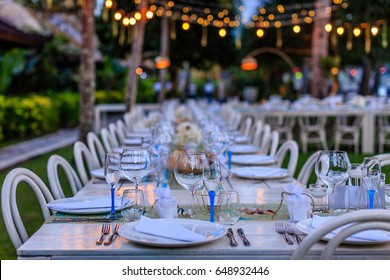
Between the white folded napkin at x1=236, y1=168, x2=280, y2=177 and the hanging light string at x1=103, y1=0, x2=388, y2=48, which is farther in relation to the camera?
the hanging light string at x1=103, y1=0, x2=388, y2=48

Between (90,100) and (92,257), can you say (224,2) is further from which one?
(92,257)

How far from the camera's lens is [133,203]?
2.98 meters

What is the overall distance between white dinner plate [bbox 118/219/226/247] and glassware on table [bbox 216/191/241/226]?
11 cm

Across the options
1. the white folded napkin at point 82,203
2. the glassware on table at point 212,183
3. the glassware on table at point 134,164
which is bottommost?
the white folded napkin at point 82,203

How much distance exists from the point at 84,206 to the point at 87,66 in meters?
7.27

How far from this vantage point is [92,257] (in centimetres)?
230

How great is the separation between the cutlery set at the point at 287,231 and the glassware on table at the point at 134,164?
690mm

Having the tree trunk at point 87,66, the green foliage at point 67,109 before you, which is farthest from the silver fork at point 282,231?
the green foliage at point 67,109

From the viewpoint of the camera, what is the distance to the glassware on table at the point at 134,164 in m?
2.94

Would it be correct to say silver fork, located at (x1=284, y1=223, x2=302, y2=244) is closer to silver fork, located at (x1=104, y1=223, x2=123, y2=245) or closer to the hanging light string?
silver fork, located at (x1=104, y1=223, x2=123, y2=245)

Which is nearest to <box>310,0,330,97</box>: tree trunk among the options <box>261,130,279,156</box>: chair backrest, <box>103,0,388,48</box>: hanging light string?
<box>103,0,388,48</box>: hanging light string

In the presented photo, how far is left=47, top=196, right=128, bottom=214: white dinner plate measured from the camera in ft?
9.64

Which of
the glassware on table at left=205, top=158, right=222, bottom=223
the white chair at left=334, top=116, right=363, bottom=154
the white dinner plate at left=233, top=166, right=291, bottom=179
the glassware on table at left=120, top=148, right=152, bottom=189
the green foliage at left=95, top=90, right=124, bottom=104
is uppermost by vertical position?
the green foliage at left=95, top=90, right=124, bottom=104

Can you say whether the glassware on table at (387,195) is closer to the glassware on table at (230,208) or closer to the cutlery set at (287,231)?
the cutlery set at (287,231)
